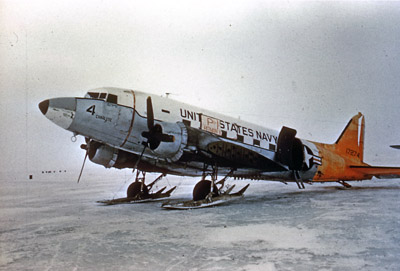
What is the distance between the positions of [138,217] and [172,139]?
2828 millimetres

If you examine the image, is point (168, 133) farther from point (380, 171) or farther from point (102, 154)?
point (380, 171)

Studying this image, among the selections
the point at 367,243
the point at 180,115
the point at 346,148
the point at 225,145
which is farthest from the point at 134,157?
the point at 346,148

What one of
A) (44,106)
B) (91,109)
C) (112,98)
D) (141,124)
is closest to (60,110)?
(44,106)

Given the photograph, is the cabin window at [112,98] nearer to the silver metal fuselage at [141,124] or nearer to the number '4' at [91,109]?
the silver metal fuselage at [141,124]

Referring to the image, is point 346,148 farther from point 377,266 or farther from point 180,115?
point 377,266

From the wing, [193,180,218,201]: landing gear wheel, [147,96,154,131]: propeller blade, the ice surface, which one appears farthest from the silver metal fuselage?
the ice surface

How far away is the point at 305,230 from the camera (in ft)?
22.1

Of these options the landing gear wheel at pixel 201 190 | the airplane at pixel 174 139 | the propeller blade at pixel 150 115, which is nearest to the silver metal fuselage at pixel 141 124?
the airplane at pixel 174 139

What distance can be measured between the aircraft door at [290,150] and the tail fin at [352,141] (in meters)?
5.67

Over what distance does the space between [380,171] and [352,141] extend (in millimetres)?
2842

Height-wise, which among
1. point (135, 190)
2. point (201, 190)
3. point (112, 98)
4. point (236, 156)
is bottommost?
point (135, 190)

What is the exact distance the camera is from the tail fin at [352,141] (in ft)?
61.9

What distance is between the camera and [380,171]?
17.2 metres

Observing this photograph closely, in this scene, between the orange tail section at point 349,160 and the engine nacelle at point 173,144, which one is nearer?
the engine nacelle at point 173,144
